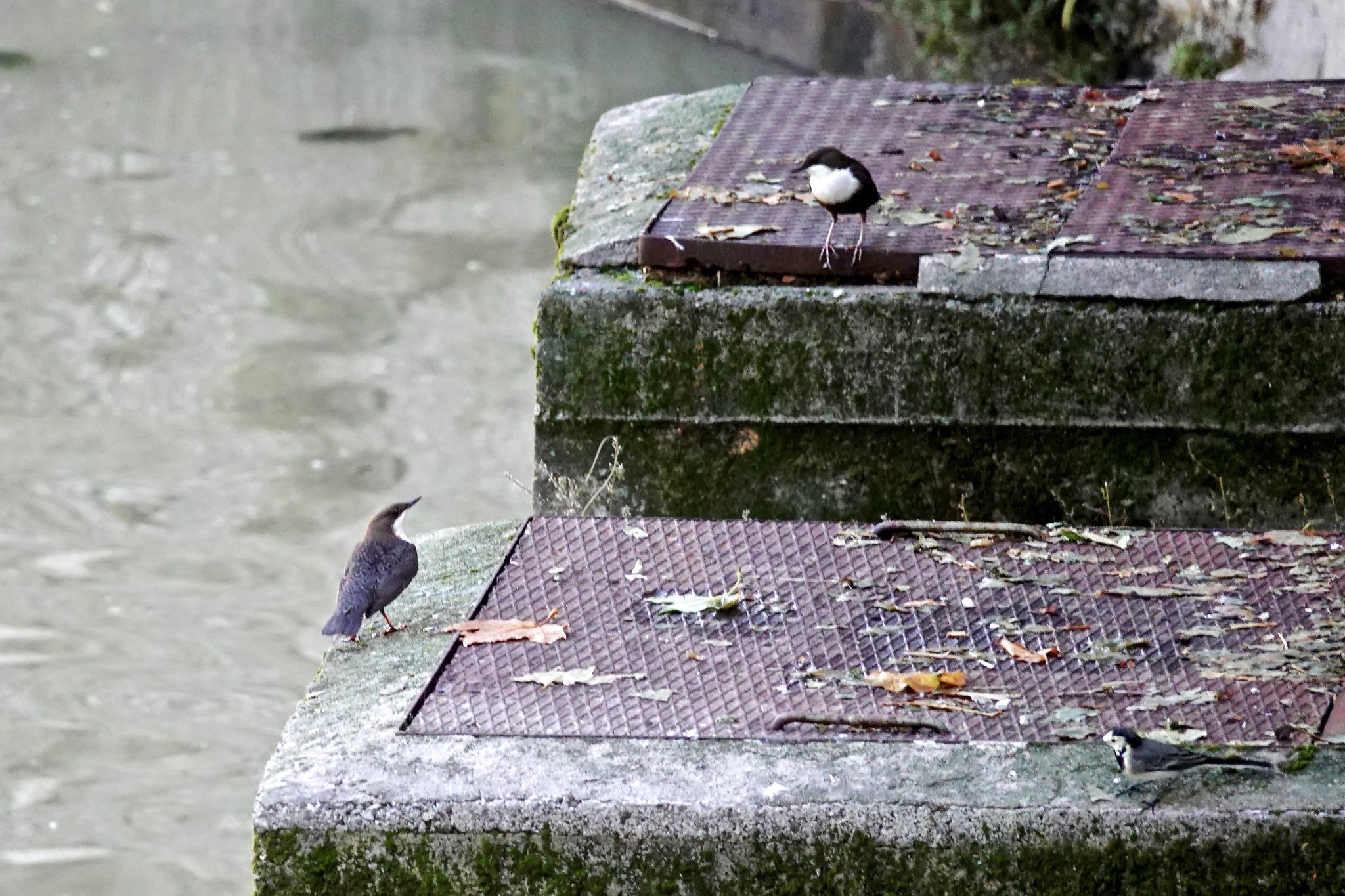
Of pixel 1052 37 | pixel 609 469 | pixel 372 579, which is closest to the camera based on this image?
pixel 372 579

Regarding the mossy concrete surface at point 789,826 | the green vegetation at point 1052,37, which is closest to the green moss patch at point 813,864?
the mossy concrete surface at point 789,826

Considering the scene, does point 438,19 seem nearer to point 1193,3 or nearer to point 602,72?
point 602,72

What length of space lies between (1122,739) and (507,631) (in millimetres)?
1231

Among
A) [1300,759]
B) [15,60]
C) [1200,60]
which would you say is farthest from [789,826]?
[15,60]

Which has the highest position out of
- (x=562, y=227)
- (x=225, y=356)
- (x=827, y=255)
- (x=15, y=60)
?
(x=827, y=255)

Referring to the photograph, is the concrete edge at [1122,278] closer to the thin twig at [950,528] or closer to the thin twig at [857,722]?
the thin twig at [950,528]

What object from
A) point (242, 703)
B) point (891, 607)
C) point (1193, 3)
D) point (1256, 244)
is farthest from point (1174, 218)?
point (1193, 3)

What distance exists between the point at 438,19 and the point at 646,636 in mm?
12836

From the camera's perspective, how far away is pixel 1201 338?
4188 millimetres

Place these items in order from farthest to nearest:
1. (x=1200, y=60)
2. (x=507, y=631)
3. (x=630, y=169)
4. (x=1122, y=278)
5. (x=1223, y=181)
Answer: (x=1200, y=60) < (x=630, y=169) < (x=1223, y=181) < (x=1122, y=278) < (x=507, y=631)

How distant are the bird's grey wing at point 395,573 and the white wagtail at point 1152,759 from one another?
1.49 metres

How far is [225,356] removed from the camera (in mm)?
8516

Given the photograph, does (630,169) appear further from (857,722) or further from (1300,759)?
(1300,759)

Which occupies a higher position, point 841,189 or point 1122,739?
point 841,189
